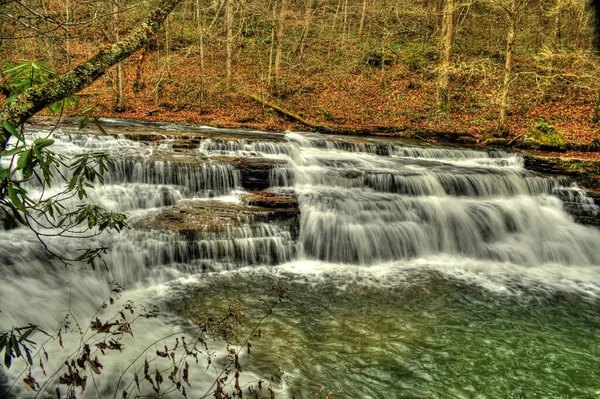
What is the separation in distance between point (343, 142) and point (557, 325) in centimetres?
883

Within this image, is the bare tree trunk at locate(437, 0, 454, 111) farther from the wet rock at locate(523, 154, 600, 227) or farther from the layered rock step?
the layered rock step

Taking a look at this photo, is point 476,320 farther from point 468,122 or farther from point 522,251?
point 468,122

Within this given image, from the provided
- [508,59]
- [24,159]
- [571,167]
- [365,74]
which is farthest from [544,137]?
[24,159]

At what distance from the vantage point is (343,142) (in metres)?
13.8

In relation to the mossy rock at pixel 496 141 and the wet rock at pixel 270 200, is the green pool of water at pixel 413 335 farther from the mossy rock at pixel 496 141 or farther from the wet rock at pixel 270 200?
the mossy rock at pixel 496 141

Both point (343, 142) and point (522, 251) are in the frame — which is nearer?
point (522, 251)

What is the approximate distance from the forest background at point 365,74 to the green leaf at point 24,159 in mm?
13771

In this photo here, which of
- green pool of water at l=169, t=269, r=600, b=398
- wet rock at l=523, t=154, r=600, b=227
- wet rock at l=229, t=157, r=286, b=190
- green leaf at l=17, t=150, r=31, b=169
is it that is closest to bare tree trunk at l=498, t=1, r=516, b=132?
wet rock at l=523, t=154, r=600, b=227

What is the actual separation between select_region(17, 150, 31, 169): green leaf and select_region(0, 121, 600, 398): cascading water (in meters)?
3.07

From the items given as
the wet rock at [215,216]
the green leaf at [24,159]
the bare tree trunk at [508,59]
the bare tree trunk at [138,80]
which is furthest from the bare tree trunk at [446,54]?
the green leaf at [24,159]

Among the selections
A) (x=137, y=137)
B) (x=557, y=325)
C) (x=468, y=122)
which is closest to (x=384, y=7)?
(x=468, y=122)

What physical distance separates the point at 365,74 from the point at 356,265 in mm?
17345

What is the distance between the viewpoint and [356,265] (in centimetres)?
860

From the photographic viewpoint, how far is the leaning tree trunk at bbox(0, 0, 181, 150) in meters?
2.51
